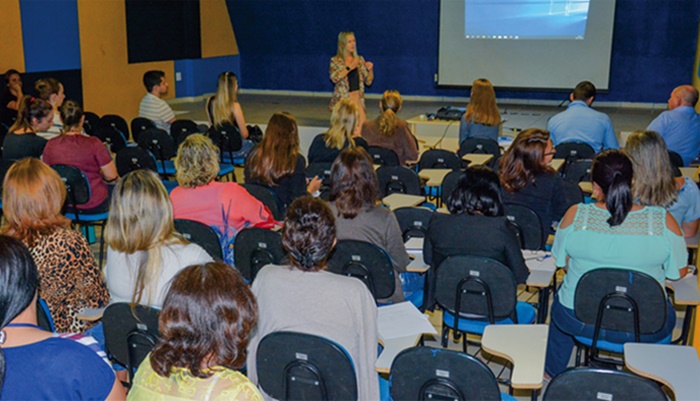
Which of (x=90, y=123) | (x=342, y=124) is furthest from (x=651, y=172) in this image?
(x=90, y=123)

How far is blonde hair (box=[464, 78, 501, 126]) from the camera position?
755cm

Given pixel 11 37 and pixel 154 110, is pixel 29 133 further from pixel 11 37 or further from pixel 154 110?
pixel 11 37

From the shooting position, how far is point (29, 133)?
629 cm

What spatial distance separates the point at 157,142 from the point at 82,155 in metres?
1.67

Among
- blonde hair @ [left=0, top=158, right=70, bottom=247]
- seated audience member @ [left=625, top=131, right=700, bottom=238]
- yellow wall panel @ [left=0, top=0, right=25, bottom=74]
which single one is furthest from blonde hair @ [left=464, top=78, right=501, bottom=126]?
yellow wall panel @ [left=0, top=0, right=25, bottom=74]

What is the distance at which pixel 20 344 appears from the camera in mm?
1907

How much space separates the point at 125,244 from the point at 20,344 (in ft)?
4.23

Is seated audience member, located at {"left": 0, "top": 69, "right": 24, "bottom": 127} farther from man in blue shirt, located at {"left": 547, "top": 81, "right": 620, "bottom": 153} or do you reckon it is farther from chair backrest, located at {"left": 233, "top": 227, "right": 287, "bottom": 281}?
man in blue shirt, located at {"left": 547, "top": 81, "right": 620, "bottom": 153}

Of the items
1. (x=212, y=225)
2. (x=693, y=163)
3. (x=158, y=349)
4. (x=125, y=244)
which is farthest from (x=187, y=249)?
(x=693, y=163)

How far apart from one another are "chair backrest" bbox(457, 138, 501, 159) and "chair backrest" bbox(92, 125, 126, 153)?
12.5ft

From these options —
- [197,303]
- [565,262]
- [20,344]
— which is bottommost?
[565,262]

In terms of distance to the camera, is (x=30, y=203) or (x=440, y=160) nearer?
(x=30, y=203)

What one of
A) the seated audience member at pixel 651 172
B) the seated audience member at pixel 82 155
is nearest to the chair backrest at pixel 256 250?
the seated audience member at pixel 651 172

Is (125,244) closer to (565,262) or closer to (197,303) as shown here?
(197,303)
